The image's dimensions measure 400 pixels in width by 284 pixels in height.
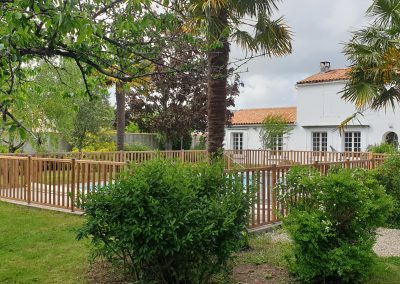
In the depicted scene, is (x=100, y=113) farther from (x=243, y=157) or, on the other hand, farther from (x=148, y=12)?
(x=148, y=12)

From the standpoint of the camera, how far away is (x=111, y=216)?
4.61m

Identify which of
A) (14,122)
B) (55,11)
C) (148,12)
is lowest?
(14,122)

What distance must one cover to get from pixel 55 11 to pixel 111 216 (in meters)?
2.06

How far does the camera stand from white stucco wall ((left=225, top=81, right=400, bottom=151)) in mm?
26891

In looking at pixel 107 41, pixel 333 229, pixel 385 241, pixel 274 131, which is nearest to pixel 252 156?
pixel 274 131

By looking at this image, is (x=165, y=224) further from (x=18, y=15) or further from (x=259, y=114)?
(x=259, y=114)

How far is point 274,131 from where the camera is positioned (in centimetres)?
2966

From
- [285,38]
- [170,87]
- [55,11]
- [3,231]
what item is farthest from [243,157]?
[55,11]

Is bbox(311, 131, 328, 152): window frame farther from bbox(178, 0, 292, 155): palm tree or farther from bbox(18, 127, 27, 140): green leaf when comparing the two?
bbox(18, 127, 27, 140): green leaf

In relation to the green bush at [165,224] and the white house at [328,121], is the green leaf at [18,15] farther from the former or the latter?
the white house at [328,121]

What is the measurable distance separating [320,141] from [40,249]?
2513 centimetres

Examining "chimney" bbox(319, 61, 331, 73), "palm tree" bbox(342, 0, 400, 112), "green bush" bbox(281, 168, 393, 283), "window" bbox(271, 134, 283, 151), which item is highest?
"chimney" bbox(319, 61, 331, 73)

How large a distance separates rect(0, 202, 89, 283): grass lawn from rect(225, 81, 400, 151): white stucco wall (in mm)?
20823

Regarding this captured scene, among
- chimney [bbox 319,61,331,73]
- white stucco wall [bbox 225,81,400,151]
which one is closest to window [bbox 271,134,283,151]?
white stucco wall [bbox 225,81,400,151]
